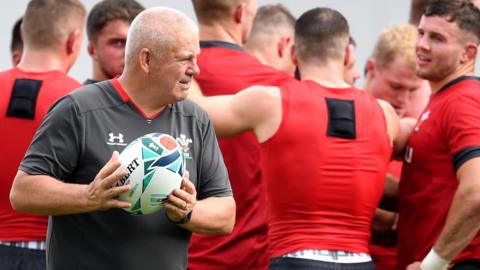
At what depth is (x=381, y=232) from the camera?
754cm

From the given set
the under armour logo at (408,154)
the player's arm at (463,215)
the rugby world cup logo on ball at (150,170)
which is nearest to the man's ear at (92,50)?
the under armour logo at (408,154)

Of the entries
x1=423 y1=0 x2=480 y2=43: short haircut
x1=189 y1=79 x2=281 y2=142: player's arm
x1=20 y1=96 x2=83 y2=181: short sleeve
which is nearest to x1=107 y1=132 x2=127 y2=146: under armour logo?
x1=20 y1=96 x2=83 y2=181: short sleeve

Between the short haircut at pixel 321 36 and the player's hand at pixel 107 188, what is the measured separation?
6.67 ft

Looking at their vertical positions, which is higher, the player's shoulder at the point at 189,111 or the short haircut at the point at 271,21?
the player's shoulder at the point at 189,111

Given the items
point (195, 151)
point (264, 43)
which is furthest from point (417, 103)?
point (195, 151)

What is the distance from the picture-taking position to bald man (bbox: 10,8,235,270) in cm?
504

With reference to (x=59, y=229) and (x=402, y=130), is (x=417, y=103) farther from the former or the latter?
(x=59, y=229)

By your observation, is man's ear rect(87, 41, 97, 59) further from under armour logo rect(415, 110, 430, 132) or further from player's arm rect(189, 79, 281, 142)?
under armour logo rect(415, 110, 430, 132)

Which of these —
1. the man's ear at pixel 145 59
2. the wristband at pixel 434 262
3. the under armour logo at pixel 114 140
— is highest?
the man's ear at pixel 145 59

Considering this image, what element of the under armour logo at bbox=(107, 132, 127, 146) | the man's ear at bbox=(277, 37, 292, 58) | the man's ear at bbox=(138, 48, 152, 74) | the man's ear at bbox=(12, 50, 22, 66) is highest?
the man's ear at bbox=(138, 48, 152, 74)

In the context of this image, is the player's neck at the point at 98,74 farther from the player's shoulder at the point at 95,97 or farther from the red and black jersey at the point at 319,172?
the player's shoulder at the point at 95,97

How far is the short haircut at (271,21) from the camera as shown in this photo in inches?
325

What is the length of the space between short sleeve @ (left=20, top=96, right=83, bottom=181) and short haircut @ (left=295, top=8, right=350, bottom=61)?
1881mm

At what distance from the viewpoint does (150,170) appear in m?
4.86
